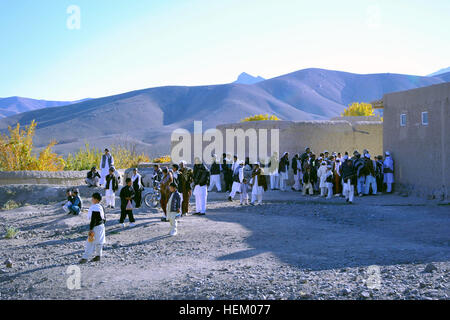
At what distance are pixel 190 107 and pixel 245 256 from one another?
10072cm

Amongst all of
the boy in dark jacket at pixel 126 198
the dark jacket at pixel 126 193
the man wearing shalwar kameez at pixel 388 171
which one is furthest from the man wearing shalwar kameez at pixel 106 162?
the man wearing shalwar kameez at pixel 388 171

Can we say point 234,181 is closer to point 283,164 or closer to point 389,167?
point 283,164

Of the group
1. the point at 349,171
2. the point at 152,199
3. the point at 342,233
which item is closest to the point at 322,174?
the point at 349,171

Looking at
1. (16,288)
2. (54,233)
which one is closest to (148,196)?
(54,233)

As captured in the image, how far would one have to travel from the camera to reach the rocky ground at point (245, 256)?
6.62m

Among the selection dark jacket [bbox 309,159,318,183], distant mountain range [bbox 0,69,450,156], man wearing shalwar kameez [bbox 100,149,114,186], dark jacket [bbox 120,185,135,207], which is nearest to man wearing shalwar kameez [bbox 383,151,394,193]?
dark jacket [bbox 309,159,318,183]

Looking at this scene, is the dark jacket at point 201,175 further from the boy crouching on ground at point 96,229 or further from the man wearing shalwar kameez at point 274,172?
the man wearing shalwar kameez at point 274,172

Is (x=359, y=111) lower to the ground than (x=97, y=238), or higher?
higher

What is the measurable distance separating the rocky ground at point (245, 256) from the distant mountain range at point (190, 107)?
58.3 meters

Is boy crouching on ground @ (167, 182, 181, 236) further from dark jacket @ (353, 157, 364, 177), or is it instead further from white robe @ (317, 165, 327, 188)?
dark jacket @ (353, 157, 364, 177)

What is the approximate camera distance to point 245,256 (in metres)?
8.62
